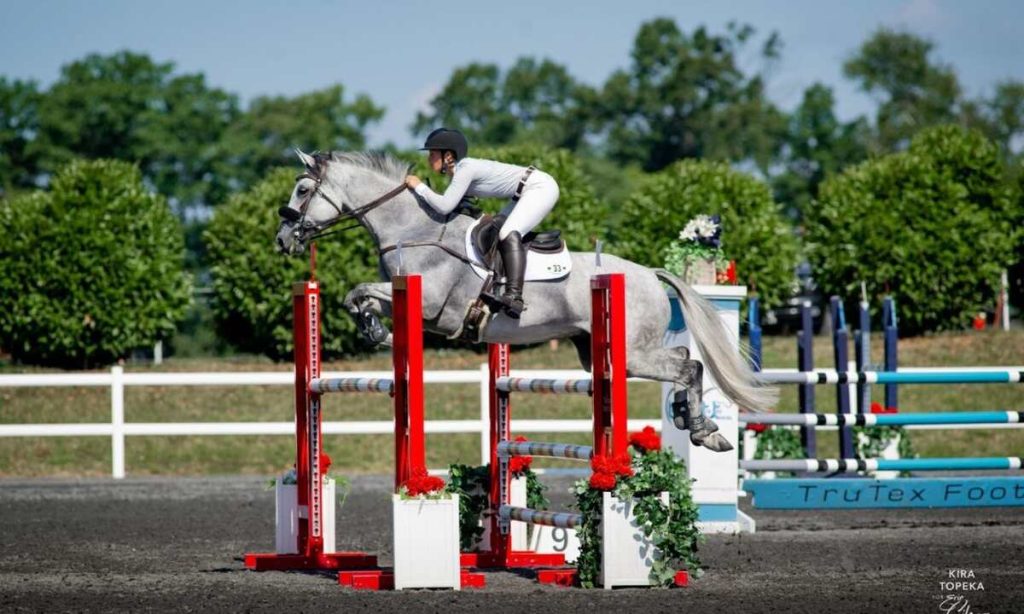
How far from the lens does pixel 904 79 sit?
178ft

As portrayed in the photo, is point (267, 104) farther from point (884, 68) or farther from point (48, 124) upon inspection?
point (884, 68)

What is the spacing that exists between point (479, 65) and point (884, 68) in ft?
53.8

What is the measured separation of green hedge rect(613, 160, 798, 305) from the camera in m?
18.5

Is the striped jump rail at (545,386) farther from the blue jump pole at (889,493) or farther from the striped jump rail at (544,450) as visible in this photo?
the blue jump pole at (889,493)

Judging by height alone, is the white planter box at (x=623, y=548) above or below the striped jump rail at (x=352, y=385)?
below

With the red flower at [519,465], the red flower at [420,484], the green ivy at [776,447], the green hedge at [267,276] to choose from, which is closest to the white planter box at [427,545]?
the red flower at [420,484]

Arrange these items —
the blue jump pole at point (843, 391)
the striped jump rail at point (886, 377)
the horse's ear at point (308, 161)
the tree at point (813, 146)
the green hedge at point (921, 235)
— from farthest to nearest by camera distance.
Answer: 1. the tree at point (813, 146)
2. the green hedge at point (921, 235)
3. the blue jump pole at point (843, 391)
4. the striped jump rail at point (886, 377)
5. the horse's ear at point (308, 161)

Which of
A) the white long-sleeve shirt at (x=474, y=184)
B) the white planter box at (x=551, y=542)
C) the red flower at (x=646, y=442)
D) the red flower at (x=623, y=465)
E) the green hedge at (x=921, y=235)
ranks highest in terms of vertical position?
the green hedge at (x=921, y=235)

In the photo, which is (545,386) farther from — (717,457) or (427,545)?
(717,457)

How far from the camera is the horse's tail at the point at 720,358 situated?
7684mm

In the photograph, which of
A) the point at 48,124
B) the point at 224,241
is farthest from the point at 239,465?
the point at 48,124

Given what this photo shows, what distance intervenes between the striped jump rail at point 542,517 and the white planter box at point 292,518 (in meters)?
0.99

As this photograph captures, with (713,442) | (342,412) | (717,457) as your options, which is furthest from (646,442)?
(342,412)

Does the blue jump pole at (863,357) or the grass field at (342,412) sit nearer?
the blue jump pole at (863,357)
